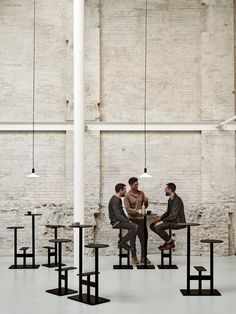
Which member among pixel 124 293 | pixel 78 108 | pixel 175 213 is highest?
pixel 78 108

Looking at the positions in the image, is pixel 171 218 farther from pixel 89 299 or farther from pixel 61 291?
pixel 89 299

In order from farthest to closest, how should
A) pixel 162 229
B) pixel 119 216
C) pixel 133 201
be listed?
pixel 133 201 → pixel 162 229 → pixel 119 216

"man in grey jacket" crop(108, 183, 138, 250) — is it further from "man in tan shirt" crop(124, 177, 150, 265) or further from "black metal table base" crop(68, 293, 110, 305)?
"black metal table base" crop(68, 293, 110, 305)

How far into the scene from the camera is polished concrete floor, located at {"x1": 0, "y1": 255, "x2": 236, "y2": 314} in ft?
24.1

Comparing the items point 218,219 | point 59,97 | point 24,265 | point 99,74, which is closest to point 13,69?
point 59,97

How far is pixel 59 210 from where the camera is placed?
12836 millimetres

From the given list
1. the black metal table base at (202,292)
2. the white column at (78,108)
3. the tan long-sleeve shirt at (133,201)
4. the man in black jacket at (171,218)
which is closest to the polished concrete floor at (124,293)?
the black metal table base at (202,292)

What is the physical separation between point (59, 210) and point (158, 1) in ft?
21.2

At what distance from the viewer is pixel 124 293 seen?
8.38 meters

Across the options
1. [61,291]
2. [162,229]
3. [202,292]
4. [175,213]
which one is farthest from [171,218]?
[61,291]

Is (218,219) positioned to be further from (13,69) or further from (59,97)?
(13,69)

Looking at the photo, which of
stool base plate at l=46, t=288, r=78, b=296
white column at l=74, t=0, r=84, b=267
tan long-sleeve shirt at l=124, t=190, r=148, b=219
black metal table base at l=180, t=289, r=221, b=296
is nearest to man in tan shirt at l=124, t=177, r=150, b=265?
tan long-sleeve shirt at l=124, t=190, r=148, b=219

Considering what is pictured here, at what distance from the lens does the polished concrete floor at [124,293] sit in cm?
734

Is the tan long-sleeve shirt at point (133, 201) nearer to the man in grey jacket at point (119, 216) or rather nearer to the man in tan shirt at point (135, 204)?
the man in tan shirt at point (135, 204)
